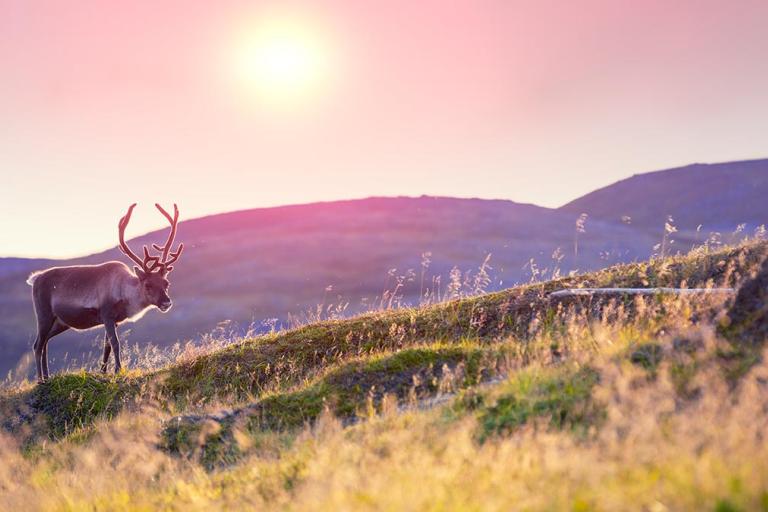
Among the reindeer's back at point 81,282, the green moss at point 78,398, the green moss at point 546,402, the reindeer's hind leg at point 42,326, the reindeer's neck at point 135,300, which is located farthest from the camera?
the reindeer's hind leg at point 42,326

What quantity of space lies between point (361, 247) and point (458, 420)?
67.1 m

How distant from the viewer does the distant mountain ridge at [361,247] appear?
199 ft

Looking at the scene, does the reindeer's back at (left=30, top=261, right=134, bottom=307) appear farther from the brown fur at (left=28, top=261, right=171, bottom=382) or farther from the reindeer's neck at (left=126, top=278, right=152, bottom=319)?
the reindeer's neck at (left=126, top=278, right=152, bottom=319)

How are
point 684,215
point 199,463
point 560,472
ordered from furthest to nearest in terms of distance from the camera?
point 684,215
point 199,463
point 560,472

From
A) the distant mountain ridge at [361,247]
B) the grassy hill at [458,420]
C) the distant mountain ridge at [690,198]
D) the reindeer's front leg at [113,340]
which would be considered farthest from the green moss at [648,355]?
the distant mountain ridge at [690,198]

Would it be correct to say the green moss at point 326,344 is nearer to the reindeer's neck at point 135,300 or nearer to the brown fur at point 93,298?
the brown fur at point 93,298

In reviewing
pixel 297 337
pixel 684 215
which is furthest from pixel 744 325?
pixel 684 215

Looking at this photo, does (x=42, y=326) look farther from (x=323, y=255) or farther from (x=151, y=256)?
(x=323, y=255)

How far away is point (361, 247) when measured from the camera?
7356cm

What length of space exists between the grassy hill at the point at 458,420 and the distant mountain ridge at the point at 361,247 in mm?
37042

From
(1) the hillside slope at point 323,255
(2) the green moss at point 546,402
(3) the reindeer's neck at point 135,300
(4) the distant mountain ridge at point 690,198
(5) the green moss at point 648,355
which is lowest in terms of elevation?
(1) the hillside slope at point 323,255

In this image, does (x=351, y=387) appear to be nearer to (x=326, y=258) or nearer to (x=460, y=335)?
(x=460, y=335)

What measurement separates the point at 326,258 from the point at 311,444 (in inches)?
2537

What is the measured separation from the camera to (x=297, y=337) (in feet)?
47.1
